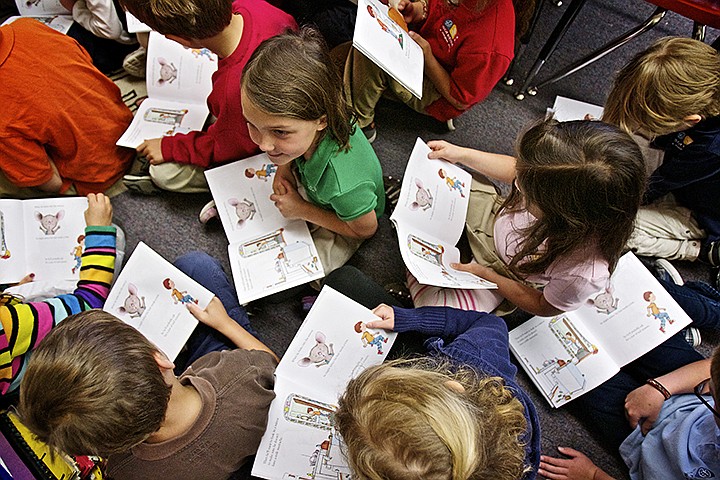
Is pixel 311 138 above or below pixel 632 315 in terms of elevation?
above

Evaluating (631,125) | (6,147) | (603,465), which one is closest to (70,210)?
(6,147)

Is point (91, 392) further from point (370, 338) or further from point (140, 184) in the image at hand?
point (140, 184)

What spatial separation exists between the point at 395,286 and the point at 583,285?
22.8 inches

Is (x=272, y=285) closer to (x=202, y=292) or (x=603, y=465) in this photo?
(x=202, y=292)

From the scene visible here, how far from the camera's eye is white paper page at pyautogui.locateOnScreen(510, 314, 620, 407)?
1435 millimetres

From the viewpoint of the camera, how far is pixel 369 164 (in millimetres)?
1354

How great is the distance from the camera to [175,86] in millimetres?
1707

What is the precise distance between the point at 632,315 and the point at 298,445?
3.09 ft

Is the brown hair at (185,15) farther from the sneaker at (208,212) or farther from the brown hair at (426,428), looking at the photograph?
the brown hair at (426,428)

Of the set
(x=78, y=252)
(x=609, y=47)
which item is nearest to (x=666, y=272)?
(x=609, y=47)

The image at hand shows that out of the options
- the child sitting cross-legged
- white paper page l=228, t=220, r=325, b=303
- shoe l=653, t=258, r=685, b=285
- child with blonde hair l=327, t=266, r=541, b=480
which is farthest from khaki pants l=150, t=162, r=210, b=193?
shoe l=653, t=258, r=685, b=285

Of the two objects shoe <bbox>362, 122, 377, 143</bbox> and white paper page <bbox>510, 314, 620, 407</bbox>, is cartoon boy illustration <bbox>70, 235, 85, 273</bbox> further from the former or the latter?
white paper page <bbox>510, 314, 620, 407</bbox>

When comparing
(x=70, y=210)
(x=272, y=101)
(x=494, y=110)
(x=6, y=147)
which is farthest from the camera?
(x=494, y=110)

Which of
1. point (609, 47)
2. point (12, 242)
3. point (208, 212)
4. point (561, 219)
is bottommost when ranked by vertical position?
point (12, 242)
